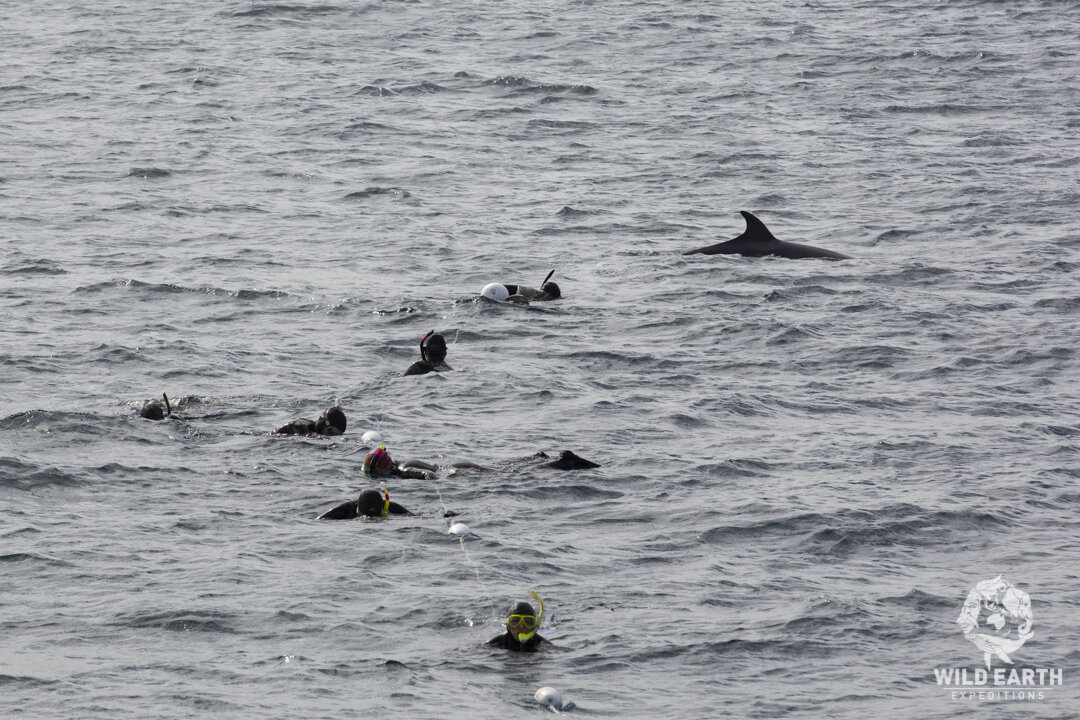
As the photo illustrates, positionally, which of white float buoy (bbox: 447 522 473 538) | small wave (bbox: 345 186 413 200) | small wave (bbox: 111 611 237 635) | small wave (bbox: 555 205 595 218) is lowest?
small wave (bbox: 555 205 595 218)

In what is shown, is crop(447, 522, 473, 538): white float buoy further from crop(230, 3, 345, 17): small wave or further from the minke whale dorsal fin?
crop(230, 3, 345, 17): small wave

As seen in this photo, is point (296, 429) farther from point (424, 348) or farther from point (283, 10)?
point (283, 10)

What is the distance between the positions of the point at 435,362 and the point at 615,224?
1082 centimetres

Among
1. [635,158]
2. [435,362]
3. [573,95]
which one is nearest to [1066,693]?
[435,362]

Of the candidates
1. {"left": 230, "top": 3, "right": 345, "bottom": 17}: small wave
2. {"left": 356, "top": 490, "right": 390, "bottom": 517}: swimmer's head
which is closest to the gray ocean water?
{"left": 356, "top": 490, "right": 390, "bottom": 517}: swimmer's head

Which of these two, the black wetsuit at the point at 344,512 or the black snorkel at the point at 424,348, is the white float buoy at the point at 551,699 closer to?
the black wetsuit at the point at 344,512

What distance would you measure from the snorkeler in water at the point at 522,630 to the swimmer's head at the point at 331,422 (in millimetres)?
6526

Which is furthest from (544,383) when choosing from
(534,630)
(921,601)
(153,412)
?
(534,630)

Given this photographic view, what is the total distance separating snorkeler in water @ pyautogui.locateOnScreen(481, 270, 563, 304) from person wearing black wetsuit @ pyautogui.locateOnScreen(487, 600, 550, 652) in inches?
505

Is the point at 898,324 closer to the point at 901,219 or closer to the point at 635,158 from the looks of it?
the point at 901,219

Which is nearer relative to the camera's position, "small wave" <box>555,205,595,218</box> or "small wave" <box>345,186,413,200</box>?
"small wave" <box>555,205,595,218</box>

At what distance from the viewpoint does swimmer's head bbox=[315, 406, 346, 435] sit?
2070 centimetres

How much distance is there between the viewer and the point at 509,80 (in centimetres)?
4844

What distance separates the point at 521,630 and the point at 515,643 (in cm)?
21
